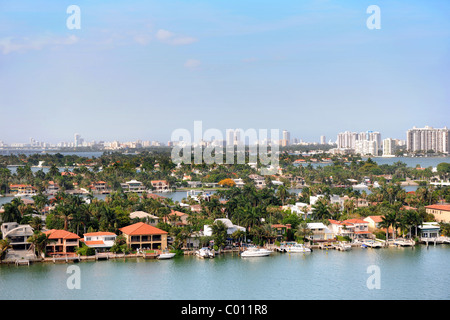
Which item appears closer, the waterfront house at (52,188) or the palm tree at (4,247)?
the palm tree at (4,247)

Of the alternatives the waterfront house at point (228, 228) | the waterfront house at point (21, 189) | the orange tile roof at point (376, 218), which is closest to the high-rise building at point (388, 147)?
the waterfront house at point (21, 189)

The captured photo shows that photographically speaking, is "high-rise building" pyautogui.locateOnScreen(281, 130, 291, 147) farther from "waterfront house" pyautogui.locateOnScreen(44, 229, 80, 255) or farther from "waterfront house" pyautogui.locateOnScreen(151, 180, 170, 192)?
"waterfront house" pyautogui.locateOnScreen(44, 229, 80, 255)

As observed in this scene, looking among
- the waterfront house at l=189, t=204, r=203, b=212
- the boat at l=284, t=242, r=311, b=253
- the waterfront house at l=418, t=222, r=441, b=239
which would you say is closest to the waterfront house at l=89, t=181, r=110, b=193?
the waterfront house at l=189, t=204, r=203, b=212

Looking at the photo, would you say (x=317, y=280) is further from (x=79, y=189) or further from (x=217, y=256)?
(x=79, y=189)

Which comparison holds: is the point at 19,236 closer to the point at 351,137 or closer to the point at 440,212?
the point at 440,212

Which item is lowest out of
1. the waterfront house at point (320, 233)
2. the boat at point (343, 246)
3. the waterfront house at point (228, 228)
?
the boat at point (343, 246)

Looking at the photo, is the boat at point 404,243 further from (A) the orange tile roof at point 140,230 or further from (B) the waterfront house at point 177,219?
(A) the orange tile roof at point 140,230

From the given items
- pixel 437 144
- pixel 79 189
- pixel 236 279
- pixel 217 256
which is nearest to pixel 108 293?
pixel 236 279

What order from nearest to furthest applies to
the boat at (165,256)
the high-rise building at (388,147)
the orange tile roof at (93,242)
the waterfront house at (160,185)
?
the boat at (165,256) < the orange tile roof at (93,242) < the waterfront house at (160,185) < the high-rise building at (388,147)

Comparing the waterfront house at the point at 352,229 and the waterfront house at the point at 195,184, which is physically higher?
the waterfront house at the point at 195,184
